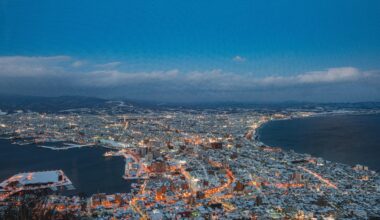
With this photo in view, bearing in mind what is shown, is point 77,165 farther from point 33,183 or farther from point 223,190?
point 223,190

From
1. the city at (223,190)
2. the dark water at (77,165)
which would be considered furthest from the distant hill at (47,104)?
the city at (223,190)

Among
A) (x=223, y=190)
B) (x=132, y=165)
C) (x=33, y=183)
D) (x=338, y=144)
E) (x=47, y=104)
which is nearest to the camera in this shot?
(x=223, y=190)

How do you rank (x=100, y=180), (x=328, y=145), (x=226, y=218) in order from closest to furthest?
(x=226, y=218) < (x=100, y=180) < (x=328, y=145)

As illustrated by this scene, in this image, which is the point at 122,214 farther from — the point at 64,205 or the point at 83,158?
the point at 83,158

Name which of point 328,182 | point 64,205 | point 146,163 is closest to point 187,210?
point 64,205

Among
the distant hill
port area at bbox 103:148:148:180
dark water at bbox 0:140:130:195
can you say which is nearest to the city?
port area at bbox 103:148:148:180

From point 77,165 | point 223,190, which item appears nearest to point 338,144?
point 223,190

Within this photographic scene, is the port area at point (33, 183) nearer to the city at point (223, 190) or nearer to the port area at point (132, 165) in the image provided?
the city at point (223, 190)
